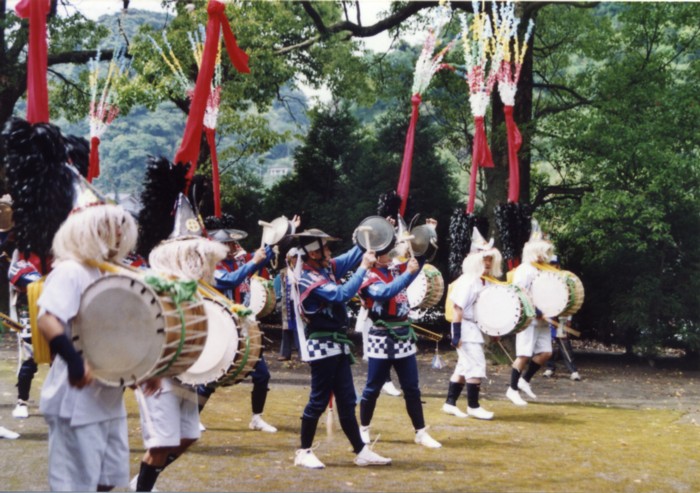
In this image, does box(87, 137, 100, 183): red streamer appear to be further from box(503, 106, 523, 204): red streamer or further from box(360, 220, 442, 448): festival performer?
box(503, 106, 523, 204): red streamer

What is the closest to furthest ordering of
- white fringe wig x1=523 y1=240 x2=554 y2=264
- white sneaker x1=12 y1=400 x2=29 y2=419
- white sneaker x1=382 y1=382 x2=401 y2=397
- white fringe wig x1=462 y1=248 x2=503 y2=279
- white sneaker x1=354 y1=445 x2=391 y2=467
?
white sneaker x1=354 y1=445 x2=391 y2=467 < white sneaker x1=12 y1=400 x2=29 y2=419 < white fringe wig x1=462 y1=248 x2=503 y2=279 < white fringe wig x1=523 y1=240 x2=554 y2=264 < white sneaker x1=382 y1=382 x2=401 y2=397

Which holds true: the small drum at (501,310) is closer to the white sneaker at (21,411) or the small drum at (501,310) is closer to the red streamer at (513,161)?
the red streamer at (513,161)

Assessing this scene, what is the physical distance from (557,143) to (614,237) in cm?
171

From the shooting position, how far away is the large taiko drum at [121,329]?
12.6 ft

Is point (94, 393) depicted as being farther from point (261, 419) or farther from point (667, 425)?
point (667, 425)

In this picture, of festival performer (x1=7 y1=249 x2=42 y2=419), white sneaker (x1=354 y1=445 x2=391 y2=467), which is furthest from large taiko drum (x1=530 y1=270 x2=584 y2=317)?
festival performer (x1=7 y1=249 x2=42 y2=419)

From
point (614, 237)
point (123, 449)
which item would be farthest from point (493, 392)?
point (123, 449)

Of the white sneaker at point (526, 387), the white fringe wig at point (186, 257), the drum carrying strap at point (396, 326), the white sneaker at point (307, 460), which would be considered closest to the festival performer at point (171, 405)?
the white fringe wig at point (186, 257)

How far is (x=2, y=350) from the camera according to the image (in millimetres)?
13828

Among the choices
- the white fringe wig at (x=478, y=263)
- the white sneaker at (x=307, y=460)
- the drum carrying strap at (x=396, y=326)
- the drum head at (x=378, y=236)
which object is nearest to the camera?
the white sneaker at (x=307, y=460)

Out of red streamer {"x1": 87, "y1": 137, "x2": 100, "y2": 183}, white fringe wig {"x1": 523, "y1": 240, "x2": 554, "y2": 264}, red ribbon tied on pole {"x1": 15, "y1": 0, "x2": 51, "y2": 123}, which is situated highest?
red ribbon tied on pole {"x1": 15, "y1": 0, "x2": 51, "y2": 123}

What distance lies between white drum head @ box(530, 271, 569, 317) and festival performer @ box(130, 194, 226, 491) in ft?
18.8

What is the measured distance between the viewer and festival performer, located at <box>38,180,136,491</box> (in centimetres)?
378

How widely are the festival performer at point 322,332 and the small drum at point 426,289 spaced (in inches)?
116
